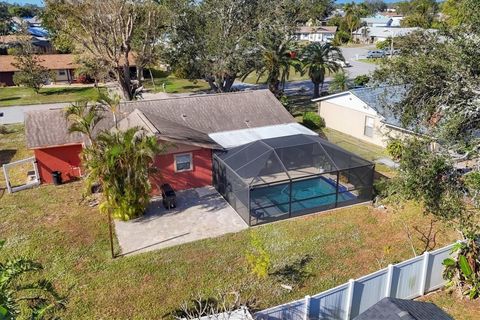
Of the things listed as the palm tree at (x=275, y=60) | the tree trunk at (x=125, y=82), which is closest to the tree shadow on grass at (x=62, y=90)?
the tree trunk at (x=125, y=82)

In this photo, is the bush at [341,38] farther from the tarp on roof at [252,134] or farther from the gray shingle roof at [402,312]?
the gray shingle roof at [402,312]

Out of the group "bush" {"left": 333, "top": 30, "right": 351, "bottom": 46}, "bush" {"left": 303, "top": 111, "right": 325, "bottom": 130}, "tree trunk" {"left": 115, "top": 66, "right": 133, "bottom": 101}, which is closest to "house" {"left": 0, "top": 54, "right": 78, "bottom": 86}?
"tree trunk" {"left": 115, "top": 66, "right": 133, "bottom": 101}

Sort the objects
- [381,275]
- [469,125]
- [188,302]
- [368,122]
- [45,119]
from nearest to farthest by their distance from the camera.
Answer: [381,275] → [188,302] → [469,125] → [45,119] → [368,122]

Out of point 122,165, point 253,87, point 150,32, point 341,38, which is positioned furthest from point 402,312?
point 341,38

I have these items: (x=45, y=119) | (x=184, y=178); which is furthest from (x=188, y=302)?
(x=45, y=119)

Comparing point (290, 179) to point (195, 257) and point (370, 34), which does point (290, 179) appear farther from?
point (370, 34)

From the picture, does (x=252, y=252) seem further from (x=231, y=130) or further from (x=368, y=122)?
(x=368, y=122)

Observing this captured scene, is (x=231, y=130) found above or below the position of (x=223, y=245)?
above
